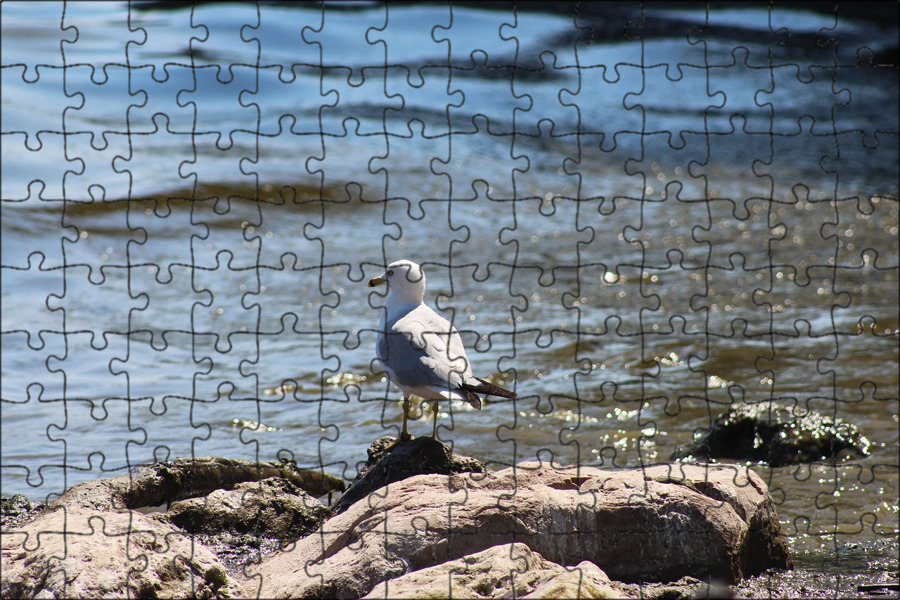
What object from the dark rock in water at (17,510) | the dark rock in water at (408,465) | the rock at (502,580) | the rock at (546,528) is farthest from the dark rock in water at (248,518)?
the rock at (502,580)

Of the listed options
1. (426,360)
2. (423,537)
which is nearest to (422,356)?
(426,360)

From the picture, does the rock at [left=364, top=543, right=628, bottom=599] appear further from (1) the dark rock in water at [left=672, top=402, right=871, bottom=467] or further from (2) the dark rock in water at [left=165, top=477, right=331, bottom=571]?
(1) the dark rock in water at [left=672, top=402, right=871, bottom=467]

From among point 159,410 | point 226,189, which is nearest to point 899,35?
point 226,189

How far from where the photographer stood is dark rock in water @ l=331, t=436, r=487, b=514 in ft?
18.1

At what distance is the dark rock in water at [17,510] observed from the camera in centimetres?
577

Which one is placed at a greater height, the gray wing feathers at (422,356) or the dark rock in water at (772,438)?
the gray wing feathers at (422,356)

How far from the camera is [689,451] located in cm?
769

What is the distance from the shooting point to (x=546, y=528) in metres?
4.79

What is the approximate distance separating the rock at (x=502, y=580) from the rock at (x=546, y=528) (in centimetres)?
32

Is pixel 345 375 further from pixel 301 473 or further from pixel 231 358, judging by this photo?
pixel 301 473

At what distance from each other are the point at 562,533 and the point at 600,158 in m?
13.8
